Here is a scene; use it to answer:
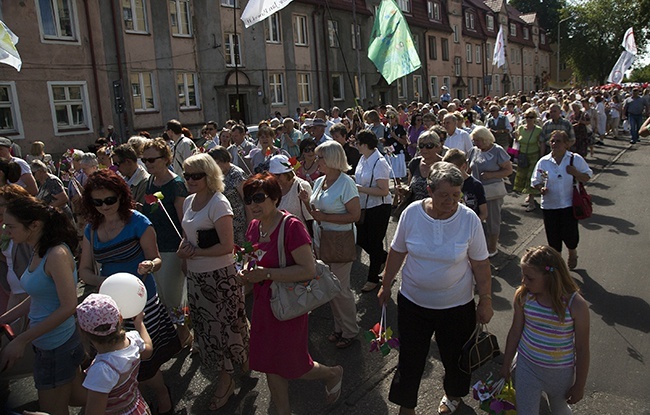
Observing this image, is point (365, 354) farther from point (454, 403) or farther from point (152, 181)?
point (152, 181)

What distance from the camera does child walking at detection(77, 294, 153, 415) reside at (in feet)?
8.32

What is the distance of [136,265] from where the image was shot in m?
3.69

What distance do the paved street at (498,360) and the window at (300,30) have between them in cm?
2171

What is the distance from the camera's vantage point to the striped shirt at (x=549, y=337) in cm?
301

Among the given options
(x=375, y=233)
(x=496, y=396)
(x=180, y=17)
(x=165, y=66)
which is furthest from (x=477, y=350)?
(x=180, y=17)

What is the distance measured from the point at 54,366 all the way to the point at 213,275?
126 centimetres

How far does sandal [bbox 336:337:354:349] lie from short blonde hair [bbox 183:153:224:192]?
1.89 m

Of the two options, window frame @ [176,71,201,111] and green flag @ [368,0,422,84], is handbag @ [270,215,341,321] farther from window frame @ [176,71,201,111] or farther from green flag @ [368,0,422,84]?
A: window frame @ [176,71,201,111]

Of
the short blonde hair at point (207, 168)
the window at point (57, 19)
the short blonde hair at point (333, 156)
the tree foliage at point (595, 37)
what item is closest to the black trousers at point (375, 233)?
the short blonde hair at point (333, 156)

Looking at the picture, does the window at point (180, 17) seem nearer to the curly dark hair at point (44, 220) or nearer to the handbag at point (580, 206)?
the handbag at point (580, 206)

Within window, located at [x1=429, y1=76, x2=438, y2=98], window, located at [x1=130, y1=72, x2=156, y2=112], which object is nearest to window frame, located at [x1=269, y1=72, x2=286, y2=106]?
window, located at [x1=130, y1=72, x2=156, y2=112]

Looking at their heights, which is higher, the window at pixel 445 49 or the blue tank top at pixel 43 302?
the window at pixel 445 49

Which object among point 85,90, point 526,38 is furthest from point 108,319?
point 526,38

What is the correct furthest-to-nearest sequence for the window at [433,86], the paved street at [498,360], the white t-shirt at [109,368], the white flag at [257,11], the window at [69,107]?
the window at [433,86]
the window at [69,107]
the white flag at [257,11]
the paved street at [498,360]
the white t-shirt at [109,368]
